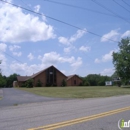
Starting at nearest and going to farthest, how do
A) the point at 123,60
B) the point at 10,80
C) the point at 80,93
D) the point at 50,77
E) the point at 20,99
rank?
the point at 20,99 → the point at 80,93 → the point at 123,60 → the point at 50,77 → the point at 10,80

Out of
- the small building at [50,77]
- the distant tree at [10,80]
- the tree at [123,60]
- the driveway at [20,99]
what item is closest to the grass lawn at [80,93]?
the driveway at [20,99]

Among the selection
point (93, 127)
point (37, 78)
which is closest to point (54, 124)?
point (93, 127)

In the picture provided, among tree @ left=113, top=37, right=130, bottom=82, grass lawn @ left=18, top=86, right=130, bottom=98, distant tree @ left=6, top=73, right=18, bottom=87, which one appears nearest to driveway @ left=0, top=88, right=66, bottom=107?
grass lawn @ left=18, top=86, right=130, bottom=98

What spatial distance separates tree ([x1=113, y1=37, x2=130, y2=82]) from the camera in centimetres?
6644

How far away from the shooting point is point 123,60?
66375 millimetres

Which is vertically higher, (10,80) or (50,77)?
(10,80)

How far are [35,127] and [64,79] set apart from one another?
257ft

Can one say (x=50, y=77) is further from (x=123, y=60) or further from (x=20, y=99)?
(x=20, y=99)

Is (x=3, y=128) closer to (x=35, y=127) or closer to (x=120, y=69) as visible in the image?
(x=35, y=127)

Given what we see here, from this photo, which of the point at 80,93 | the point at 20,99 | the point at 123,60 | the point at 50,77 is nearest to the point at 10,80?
the point at 50,77

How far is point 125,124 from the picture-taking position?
8.21 meters

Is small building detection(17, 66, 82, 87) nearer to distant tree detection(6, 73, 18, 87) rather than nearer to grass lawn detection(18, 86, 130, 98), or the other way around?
grass lawn detection(18, 86, 130, 98)

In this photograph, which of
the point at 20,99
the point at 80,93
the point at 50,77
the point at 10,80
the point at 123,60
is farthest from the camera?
the point at 10,80

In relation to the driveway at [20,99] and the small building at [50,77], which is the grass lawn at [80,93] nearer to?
the driveway at [20,99]
